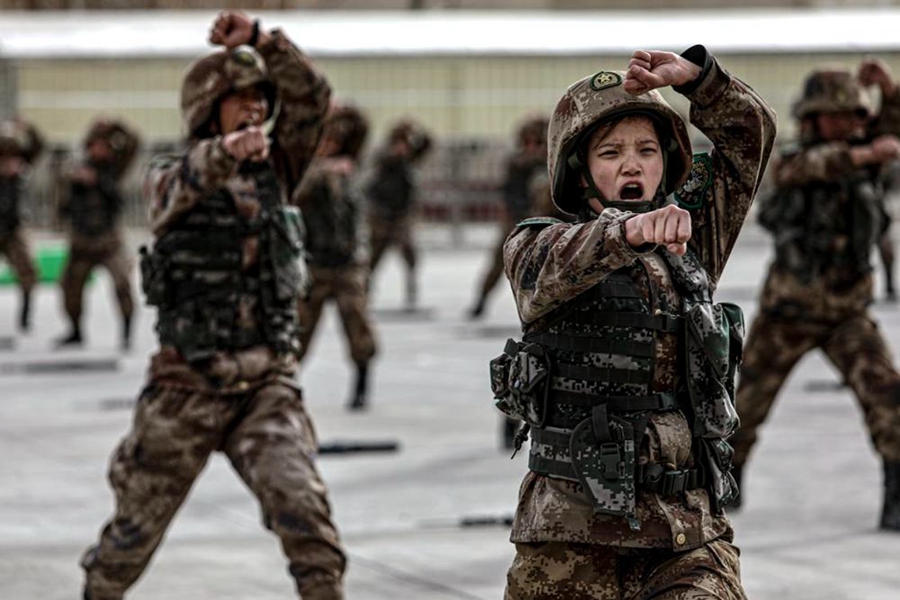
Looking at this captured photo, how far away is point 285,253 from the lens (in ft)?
21.8

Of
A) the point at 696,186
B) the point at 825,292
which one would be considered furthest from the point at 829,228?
the point at 696,186

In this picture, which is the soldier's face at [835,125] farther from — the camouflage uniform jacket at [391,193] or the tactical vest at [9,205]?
the camouflage uniform jacket at [391,193]

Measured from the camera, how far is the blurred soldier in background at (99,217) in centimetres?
1675

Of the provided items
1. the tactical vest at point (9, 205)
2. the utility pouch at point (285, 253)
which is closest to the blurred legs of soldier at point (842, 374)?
the utility pouch at point (285, 253)

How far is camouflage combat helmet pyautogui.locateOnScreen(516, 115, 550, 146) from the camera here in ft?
56.8

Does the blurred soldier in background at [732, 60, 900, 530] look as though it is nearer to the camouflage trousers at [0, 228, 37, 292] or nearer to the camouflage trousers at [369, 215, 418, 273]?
the camouflage trousers at [0, 228, 37, 292]

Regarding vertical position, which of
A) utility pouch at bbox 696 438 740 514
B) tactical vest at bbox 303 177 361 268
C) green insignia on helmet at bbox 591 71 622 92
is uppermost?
green insignia on helmet at bbox 591 71 622 92

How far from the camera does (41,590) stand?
7.50m

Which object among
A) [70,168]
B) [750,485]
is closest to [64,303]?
[70,168]

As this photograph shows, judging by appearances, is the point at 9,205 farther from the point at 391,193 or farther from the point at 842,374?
the point at 842,374

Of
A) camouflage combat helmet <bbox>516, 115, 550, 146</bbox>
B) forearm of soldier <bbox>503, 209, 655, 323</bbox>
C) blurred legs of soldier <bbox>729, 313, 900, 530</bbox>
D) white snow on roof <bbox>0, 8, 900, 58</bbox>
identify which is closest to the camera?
forearm of soldier <bbox>503, 209, 655, 323</bbox>

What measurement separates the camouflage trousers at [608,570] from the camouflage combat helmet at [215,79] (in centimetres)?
254

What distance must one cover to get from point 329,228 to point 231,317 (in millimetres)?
5948

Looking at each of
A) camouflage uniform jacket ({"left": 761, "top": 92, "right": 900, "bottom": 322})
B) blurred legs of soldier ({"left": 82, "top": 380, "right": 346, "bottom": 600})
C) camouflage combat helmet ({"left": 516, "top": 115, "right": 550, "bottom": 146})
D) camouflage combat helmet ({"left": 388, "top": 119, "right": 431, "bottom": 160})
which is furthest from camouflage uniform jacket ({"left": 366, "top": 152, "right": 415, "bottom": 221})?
blurred legs of soldier ({"left": 82, "top": 380, "right": 346, "bottom": 600})
